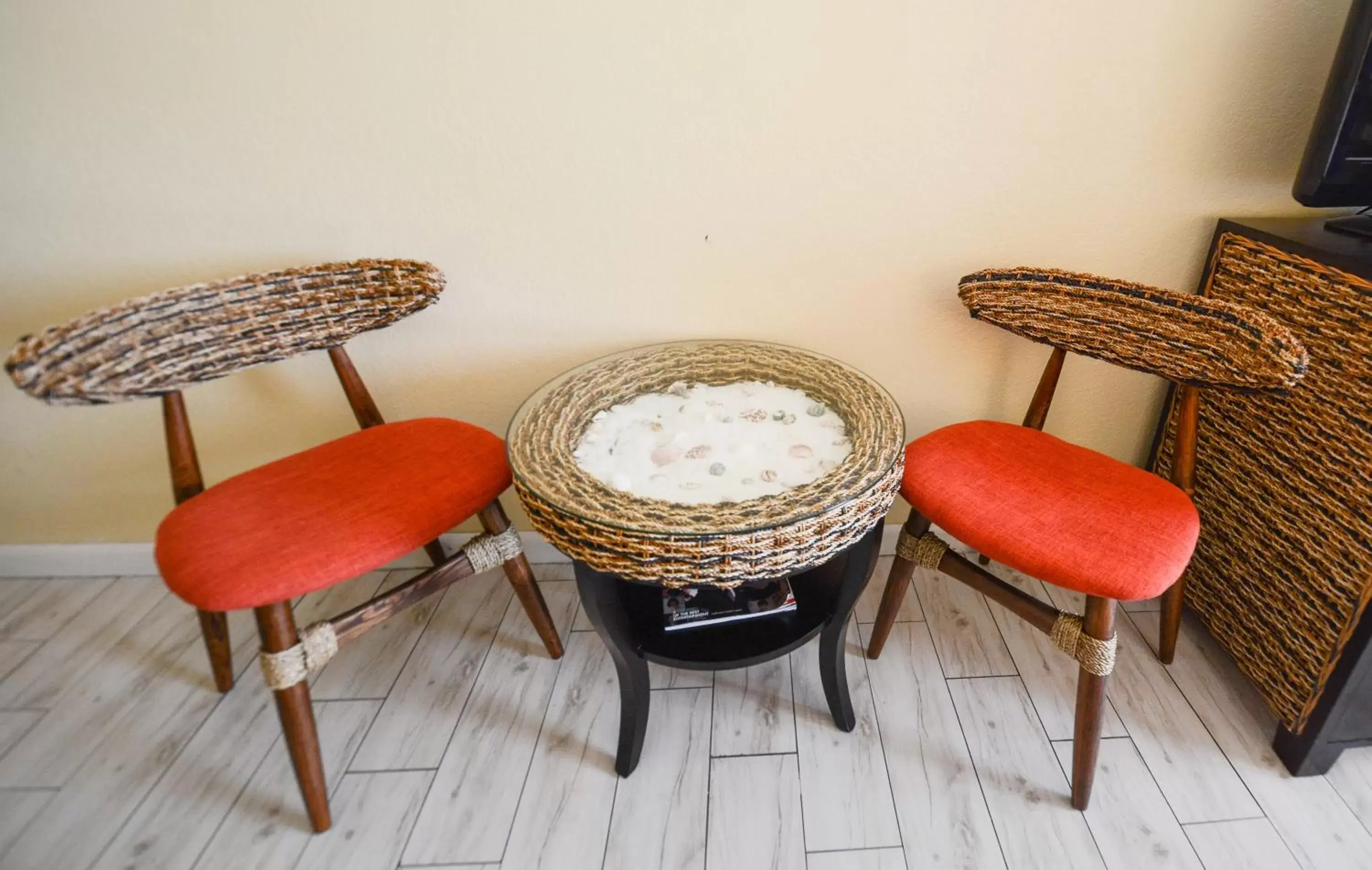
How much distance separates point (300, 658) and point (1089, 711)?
1.28m

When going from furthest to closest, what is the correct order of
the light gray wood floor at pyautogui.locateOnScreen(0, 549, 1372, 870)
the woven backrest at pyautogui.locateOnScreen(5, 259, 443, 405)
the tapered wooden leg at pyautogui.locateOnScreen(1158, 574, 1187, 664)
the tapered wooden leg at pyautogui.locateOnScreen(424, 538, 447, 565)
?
the tapered wooden leg at pyautogui.locateOnScreen(424, 538, 447, 565), the tapered wooden leg at pyautogui.locateOnScreen(1158, 574, 1187, 664), the light gray wood floor at pyautogui.locateOnScreen(0, 549, 1372, 870), the woven backrest at pyautogui.locateOnScreen(5, 259, 443, 405)

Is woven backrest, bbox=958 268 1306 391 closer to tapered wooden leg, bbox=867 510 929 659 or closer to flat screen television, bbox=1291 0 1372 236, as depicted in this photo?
flat screen television, bbox=1291 0 1372 236

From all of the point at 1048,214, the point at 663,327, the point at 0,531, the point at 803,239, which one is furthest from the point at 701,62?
the point at 0,531

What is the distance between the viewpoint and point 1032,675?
1.52 metres

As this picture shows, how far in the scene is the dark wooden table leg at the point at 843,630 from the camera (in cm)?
120

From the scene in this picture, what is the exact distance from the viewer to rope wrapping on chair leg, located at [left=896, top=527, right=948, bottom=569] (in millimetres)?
1386

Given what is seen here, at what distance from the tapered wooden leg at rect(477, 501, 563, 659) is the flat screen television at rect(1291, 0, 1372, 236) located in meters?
1.55

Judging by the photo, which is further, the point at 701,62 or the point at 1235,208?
the point at 1235,208

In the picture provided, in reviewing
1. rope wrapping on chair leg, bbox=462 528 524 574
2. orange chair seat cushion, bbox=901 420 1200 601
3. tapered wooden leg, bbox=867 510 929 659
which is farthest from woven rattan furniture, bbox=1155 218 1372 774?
rope wrapping on chair leg, bbox=462 528 524 574

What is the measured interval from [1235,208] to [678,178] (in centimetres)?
111

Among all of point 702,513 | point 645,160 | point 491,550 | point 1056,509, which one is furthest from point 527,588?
point 1056,509

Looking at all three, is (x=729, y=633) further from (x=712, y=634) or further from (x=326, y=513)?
(x=326, y=513)

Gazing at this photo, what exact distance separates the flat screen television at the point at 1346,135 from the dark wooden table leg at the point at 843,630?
3.16ft

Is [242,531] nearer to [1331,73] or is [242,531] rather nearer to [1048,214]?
[1048,214]
